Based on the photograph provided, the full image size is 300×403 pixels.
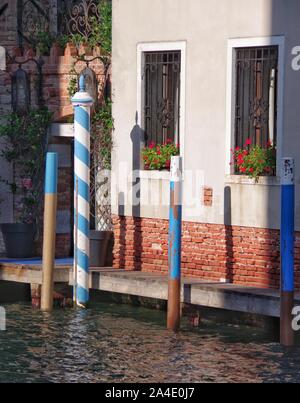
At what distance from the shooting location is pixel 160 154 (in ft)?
56.9

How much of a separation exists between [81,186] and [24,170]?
9.02ft

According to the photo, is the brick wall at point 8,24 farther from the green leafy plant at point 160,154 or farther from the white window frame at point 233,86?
the white window frame at point 233,86

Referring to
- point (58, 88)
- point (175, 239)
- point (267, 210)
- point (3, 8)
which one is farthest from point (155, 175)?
Answer: point (3, 8)

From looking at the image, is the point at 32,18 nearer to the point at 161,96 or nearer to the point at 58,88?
the point at 58,88

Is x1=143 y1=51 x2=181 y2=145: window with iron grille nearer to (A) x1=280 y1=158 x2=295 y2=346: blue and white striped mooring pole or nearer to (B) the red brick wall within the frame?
(B) the red brick wall

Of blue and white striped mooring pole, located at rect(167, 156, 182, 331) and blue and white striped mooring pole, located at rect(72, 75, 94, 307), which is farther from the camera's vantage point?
blue and white striped mooring pole, located at rect(72, 75, 94, 307)

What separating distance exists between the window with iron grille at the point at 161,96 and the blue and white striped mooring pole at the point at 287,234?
2.96m

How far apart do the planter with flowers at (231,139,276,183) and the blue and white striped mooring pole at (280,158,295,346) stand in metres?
1.56

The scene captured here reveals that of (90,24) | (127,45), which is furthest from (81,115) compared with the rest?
(90,24)

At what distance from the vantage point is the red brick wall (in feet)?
53.4

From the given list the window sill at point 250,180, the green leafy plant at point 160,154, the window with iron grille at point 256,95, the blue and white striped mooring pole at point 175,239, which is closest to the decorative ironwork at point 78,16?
the green leafy plant at point 160,154

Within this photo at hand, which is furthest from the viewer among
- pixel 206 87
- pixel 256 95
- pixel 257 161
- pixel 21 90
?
pixel 21 90

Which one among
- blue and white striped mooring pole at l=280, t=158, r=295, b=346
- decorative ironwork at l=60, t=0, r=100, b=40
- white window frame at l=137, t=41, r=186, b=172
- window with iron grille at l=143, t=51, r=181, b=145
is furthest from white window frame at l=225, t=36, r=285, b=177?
decorative ironwork at l=60, t=0, r=100, b=40

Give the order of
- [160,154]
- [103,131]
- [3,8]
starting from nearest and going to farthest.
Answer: [160,154], [103,131], [3,8]
